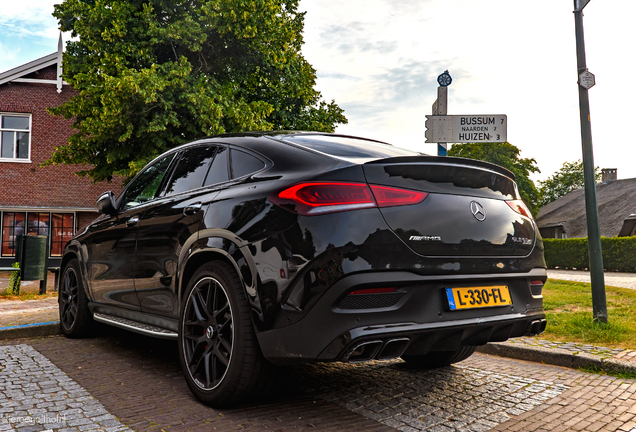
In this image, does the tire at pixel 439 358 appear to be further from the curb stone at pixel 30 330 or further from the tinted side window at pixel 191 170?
the curb stone at pixel 30 330

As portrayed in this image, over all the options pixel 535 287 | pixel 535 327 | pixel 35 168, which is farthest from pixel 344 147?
pixel 35 168

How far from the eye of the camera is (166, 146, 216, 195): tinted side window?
12.9 feet

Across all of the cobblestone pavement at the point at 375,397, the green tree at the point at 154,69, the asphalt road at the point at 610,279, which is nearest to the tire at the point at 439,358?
the cobblestone pavement at the point at 375,397

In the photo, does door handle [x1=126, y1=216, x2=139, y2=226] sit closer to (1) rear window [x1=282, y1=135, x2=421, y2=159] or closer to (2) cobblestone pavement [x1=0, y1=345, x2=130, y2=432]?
(2) cobblestone pavement [x1=0, y1=345, x2=130, y2=432]

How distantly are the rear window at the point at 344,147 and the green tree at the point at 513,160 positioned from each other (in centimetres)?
3708

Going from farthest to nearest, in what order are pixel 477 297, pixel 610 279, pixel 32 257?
pixel 610 279, pixel 32 257, pixel 477 297

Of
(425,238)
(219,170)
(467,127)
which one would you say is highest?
(467,127)

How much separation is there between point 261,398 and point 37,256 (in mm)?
8099

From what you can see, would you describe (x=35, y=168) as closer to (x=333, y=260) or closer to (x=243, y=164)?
(x=243, y=164)

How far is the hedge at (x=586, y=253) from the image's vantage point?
25198 mm

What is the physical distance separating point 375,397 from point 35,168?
21.6 m

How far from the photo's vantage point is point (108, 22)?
1488 centimetres

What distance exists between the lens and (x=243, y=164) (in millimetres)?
3527

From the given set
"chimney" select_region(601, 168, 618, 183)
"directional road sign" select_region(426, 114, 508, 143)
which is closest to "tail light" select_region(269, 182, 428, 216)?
"directional road sign" select_region(426, 114, 508, 143)
